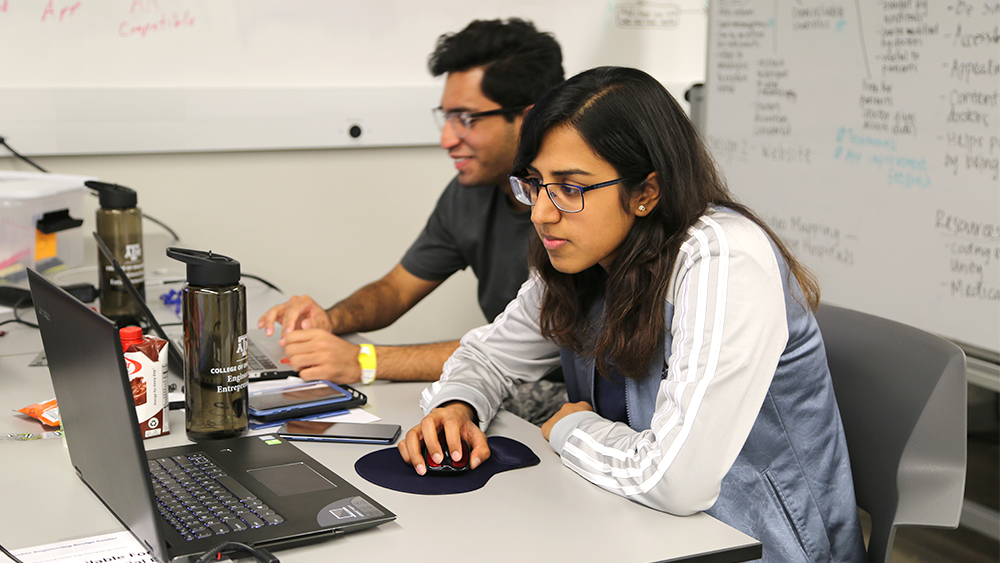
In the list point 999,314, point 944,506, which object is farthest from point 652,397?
point 999,314

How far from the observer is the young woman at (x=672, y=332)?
102cm

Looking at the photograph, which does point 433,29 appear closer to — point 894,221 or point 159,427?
point 894,221

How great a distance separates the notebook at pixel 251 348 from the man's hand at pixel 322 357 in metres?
0.03

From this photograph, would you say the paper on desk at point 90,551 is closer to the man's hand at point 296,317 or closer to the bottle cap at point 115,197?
the man's hand at point 296,317

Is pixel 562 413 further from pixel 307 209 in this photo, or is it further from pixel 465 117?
pixel 307 209

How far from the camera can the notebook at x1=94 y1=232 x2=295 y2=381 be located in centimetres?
136

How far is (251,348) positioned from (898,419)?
3.55 feet

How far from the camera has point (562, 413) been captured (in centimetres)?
121

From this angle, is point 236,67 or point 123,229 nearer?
point 123,229

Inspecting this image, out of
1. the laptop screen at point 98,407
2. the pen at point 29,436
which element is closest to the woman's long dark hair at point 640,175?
the laptop screen at point 98,407

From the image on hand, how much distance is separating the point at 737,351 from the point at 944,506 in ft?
1.22

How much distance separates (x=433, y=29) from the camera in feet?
9.30

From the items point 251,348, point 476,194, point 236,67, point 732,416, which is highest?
point 236,67

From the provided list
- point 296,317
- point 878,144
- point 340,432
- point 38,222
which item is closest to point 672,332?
point 340,432
